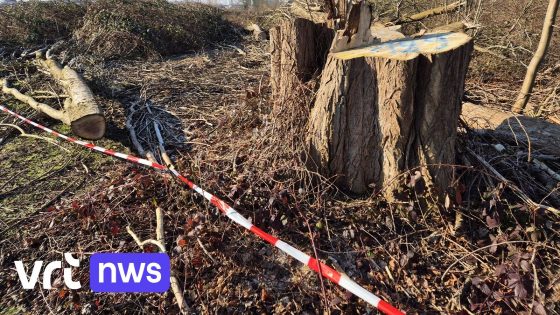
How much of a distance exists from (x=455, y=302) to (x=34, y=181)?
14.2ft

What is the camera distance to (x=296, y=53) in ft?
10.8

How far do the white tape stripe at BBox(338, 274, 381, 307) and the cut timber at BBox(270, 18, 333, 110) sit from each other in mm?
1626

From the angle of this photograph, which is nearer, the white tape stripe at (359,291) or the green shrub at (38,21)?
the white tape stripe at (359,291)

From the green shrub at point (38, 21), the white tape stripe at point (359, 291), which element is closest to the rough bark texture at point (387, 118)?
the white tape stripe at point (359, 291)

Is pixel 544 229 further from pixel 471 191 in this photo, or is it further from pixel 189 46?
pixel 189 46

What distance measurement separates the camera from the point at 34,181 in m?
4.08

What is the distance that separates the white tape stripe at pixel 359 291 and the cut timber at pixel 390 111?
0.94m

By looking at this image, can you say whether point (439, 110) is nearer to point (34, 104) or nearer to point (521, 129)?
point (521, 129)

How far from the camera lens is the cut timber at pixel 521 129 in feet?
11.6

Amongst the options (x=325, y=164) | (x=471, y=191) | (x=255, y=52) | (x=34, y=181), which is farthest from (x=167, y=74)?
(x=471, y=191)

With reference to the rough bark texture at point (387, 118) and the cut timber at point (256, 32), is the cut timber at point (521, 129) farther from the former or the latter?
the cut timber at point (256, 32)

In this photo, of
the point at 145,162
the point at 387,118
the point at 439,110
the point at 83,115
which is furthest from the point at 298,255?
the point at 83,115

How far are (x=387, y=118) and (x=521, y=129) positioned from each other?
186 centimetres

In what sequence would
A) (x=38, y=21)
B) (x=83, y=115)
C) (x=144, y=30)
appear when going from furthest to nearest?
(x=38, y=21), (x=144, y=30), (x=83, y=115)
